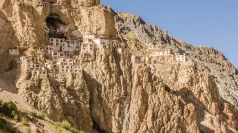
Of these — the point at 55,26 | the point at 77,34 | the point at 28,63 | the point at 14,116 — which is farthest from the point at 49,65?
the point at 14,116

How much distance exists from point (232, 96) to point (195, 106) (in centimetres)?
4265

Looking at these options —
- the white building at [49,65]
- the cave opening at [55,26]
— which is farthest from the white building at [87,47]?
the white building at [49,65]

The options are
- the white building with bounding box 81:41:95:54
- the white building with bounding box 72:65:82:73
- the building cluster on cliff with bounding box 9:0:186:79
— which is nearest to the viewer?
the building cluster on cliff with bounding box 9:0:186:79

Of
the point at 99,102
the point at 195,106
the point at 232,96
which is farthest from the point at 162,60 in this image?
the point at 232,96

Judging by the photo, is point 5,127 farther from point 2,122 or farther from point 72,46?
point 72,46

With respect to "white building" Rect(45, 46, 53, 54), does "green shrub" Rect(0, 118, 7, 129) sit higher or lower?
lower

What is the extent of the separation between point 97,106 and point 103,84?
139 inches

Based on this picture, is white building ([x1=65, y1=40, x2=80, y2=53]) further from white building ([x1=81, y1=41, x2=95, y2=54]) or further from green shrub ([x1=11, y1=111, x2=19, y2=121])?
green shrub ([x1=11, y1=111, x2=19, y2=121])

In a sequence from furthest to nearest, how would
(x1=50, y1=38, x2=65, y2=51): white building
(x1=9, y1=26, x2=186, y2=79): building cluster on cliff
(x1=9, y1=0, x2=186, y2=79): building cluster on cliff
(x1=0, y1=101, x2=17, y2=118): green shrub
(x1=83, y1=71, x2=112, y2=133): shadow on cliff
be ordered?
(x1=50, y1=38, x2=65, y2=51): white building < (x1=83, y1=71, x2=112, y2=133): shadow on cliff < (x1=9, y1=0, x2=186, y2=79): building cluster on cliff < (x1=9, y1=26, x2=186, y2=79): building cluster on cliff < (x1=0, y1=101, x2=17, y2=118): green shrub

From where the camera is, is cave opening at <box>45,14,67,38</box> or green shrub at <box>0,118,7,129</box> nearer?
green shrub at <box>0,118,7,129</box>

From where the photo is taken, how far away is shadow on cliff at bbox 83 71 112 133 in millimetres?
57375

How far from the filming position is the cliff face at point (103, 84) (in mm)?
Answer: 52844

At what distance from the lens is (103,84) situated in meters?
60.4

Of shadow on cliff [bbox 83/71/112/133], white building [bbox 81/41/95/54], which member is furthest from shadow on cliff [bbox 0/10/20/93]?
shadow on cliff [bbox 83/71/112/133]
